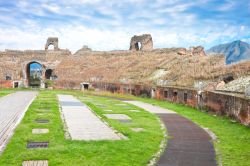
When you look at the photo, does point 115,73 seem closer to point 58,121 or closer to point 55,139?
point 58,121

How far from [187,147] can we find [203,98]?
12.7 metres

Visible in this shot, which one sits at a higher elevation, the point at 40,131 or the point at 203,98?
the point at 203,98

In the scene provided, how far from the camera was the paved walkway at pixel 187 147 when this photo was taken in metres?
9.66

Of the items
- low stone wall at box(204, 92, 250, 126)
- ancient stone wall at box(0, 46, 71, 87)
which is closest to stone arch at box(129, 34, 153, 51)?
ancient stone wall at box(0, 46, 71, 87)

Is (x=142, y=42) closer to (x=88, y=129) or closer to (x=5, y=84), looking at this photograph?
(x=5, y=84)

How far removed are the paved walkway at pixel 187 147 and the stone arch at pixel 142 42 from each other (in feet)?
167

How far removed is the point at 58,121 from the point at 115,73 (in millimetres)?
36235

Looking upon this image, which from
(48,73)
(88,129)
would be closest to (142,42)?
(48,73)

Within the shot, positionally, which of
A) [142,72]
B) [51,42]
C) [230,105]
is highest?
[51,42]

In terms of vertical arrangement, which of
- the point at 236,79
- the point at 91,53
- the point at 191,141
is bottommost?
the point at 191,141

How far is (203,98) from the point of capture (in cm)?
2381

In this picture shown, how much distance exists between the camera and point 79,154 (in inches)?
395

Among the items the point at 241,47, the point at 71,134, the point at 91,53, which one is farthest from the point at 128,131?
the point at 241,47

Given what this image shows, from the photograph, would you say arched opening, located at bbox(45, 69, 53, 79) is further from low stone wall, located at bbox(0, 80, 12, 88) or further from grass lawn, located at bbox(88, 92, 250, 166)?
grass lawn, located at bbox(88, 92, 250, 166)
